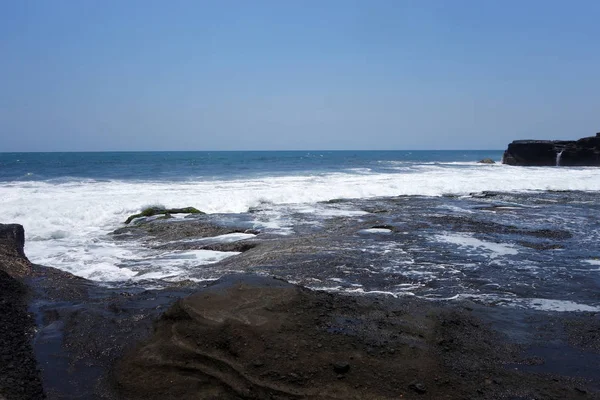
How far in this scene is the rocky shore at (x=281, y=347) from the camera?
157 inches

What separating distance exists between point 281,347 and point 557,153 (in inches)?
2080

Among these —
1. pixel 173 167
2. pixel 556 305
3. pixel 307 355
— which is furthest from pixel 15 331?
pixel 173 167

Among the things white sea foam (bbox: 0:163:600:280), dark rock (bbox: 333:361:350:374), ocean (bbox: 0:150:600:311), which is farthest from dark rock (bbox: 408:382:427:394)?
white sea foam (bbox: 0:163:600:280)

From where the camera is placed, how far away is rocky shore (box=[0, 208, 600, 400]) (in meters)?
3.98

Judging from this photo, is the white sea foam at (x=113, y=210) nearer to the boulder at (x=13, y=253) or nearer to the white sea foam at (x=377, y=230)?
the boulder at (x=13, y=253)

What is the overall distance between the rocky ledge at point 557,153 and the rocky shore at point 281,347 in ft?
160

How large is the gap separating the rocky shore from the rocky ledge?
48.8m

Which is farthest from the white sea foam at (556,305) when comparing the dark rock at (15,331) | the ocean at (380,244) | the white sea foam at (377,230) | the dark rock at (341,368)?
the dark rock at (15,331)

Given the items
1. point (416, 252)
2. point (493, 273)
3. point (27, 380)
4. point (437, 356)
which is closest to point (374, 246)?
point (416, 252)

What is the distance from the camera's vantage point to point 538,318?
587cm

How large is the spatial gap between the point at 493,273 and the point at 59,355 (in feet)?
21.5

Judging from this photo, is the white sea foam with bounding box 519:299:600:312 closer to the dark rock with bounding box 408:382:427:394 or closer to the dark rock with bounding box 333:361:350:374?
the dark rock with bounding box 408:382:427:394

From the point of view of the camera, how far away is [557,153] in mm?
49594

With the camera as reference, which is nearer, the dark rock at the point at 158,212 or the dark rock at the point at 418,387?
the dark rock at the point at 418,387
